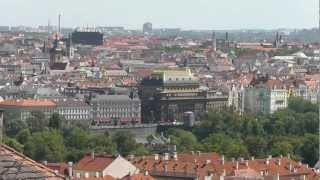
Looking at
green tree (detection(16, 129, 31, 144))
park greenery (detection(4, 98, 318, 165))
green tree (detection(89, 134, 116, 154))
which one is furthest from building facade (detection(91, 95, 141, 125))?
green tree (detection(89, 134, 116, 154))

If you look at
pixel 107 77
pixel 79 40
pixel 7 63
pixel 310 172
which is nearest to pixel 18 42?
pixel 79 40

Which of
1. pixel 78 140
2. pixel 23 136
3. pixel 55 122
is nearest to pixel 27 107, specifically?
pixel 55 122

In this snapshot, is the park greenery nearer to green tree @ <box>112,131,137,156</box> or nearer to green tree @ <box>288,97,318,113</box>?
green tree @ <box>112,131,137,156</box>

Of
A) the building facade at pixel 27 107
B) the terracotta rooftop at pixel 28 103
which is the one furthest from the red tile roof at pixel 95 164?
the terracotta rooftop at pixel 28 103

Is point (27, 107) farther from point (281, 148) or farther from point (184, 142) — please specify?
point (281, 148)

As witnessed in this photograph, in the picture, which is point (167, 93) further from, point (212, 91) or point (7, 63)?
point (7, 63)

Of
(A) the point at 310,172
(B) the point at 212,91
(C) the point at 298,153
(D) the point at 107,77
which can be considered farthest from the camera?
(D) the point at 107,77
